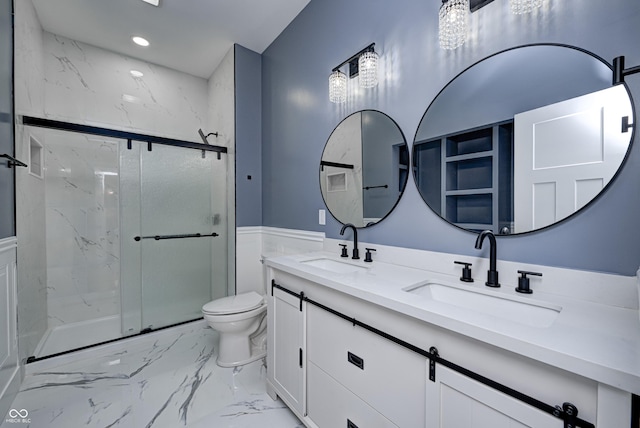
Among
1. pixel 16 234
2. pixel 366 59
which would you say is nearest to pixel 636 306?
pixel 366 59

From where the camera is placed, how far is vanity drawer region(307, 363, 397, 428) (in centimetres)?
Result: 99

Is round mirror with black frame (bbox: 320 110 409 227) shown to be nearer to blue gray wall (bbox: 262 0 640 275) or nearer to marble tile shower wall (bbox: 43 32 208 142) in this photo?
blue gray wall (bbox: 262 0 640 275)

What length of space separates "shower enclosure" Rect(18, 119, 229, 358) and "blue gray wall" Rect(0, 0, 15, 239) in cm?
74

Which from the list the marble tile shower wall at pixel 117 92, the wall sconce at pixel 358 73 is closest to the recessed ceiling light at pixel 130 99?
the marble tile shower wall at pixel 117 92

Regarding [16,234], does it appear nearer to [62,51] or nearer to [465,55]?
[62,51]

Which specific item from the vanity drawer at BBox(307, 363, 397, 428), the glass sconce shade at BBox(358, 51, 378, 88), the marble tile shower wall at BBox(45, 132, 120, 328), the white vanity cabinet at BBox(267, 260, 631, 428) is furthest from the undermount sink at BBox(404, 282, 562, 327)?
the marble tile shower wall at BBox(45, 132, 120, 328)

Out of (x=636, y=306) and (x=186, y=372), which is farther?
(x=186, y=372)

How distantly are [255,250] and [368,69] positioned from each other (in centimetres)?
194

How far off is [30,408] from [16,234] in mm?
1044

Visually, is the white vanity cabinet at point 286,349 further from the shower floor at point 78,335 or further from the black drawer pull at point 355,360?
the shower floor at point 78,335

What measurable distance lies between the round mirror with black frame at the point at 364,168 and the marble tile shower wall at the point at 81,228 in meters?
2.33

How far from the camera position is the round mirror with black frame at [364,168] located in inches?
57.9

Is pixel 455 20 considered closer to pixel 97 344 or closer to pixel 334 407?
pixel 334 407

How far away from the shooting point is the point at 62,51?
2.52 metres
